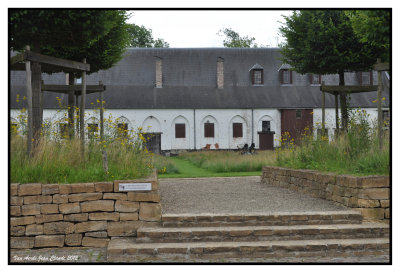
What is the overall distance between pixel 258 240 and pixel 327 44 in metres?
10.0

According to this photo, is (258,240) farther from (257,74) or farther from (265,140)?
(257,74)

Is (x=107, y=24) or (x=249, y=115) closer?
(x=107, y=24)

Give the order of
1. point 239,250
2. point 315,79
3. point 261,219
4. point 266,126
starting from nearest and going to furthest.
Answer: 1. point 239,250
2. point 261,219
3. point 266,126
4. point 315,79

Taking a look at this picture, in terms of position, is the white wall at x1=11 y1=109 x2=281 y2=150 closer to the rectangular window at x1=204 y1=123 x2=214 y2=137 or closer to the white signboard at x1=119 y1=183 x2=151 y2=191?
the rectangular window at x1=204 y1=123 x2=214 y2=137

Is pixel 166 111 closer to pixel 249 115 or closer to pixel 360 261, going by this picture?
pixel 249 115

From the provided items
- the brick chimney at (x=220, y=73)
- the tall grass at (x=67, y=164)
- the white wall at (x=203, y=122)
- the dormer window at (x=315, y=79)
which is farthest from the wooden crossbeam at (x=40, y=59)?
the dormer window at (x=315, y=79)

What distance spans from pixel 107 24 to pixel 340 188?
577 centimetres

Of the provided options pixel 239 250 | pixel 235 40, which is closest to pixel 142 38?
pixel 235 40

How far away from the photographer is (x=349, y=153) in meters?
9.34

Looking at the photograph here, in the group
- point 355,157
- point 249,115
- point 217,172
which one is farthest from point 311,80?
point 355,157

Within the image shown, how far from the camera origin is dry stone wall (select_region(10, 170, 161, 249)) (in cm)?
666

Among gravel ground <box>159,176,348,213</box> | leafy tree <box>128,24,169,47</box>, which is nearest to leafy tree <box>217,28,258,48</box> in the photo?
leafy tree <box>128,24,169,47</box>

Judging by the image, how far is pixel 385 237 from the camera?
6613 mm

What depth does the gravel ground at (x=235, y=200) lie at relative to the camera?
25.9 ft
